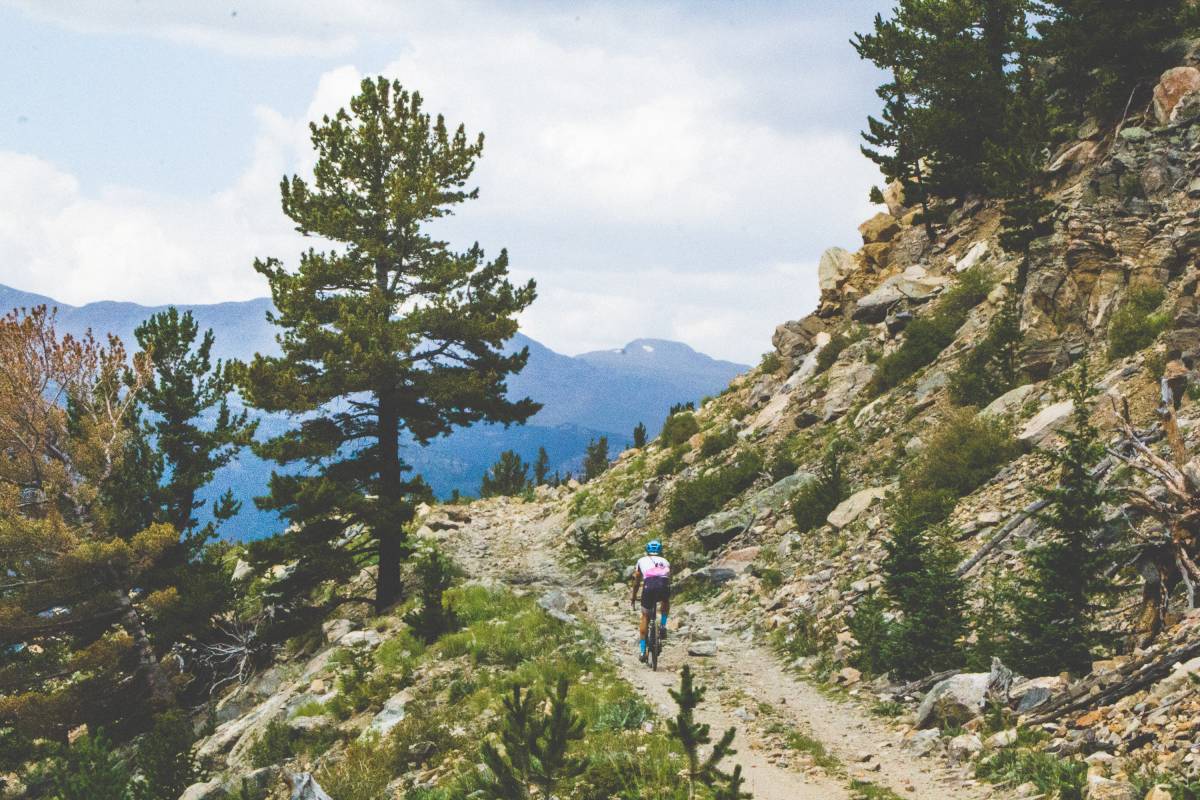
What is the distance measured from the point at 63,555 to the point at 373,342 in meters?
10.7

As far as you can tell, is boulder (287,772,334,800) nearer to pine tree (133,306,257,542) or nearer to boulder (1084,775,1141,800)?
→ boulder (1084,775,1141,800)

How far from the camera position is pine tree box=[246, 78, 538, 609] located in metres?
18.6

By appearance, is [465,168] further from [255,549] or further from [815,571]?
[815,571]

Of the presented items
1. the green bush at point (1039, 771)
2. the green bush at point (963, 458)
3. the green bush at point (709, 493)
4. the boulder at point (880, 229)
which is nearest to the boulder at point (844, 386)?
the green bush at point (709, 493)

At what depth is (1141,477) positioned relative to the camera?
39.5 ft

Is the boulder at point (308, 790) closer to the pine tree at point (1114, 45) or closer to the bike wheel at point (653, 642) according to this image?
the bike wheel at point (653, 642)

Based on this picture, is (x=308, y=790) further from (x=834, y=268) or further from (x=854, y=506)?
(x=834, y=268)

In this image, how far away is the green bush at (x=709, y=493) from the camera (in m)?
25.3

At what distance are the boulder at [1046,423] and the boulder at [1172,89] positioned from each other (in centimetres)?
1073

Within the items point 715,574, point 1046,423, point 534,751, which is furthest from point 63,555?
point 1046,423

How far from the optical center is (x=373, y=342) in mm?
17891

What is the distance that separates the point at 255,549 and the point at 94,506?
6262 millimetres

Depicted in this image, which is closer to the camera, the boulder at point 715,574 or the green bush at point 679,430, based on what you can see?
the boulder at point 715,574

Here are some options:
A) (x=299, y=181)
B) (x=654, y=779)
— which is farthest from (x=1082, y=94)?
(x=654, y=779)
